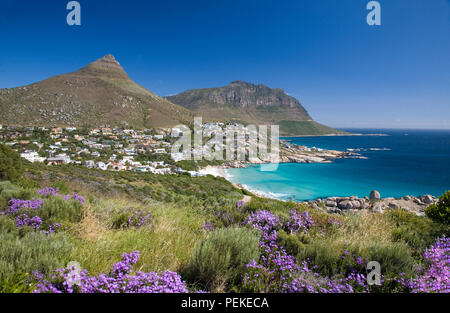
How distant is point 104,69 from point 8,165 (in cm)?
13520

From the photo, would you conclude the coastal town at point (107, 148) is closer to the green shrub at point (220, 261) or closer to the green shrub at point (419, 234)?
the green shrub at point (419, 234)

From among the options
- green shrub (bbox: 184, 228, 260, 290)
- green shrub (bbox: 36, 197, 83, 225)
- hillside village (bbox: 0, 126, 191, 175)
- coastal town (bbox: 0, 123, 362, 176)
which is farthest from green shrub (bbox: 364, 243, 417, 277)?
hillside village (bbox: 0, 126, 191, 175)

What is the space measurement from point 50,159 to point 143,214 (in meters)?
47.8

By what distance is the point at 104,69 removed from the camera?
122 metres

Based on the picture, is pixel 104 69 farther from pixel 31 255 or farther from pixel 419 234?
pixel 419 234

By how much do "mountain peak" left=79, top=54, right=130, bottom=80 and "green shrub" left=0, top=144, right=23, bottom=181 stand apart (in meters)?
121

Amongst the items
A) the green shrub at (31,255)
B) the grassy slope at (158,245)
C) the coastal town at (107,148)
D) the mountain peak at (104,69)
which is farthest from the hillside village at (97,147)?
the mountain peak at (104,69)

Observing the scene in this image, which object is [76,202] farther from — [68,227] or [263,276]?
[263,276]

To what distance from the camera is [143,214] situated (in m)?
4.14

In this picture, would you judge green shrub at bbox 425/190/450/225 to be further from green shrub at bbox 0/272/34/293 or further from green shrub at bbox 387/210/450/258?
green shrub at bbox 0/272/34/293

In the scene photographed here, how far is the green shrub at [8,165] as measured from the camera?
11109 mm

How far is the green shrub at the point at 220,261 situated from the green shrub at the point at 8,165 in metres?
Answer: 13.5

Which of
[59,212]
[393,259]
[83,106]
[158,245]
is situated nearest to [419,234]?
[393,259]
